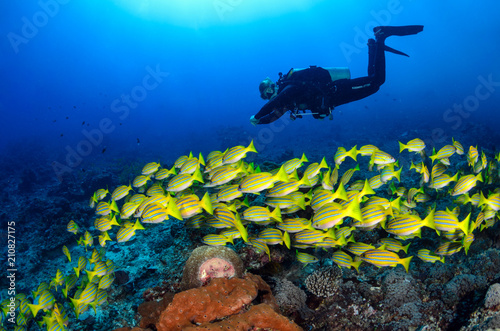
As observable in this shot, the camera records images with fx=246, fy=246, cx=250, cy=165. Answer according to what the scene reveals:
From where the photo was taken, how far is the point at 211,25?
135m

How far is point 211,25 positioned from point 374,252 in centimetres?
15415

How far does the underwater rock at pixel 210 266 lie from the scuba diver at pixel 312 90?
501 cm

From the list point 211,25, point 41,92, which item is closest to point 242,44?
point 211,25

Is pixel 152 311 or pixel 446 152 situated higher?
pixel 152 311

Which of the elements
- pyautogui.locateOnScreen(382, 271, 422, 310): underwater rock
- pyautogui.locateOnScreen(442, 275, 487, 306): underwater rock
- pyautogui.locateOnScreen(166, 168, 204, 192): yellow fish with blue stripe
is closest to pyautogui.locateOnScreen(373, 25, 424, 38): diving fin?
pyautogui.locateOnScreen(442, 275, 487, 306): underwater rock

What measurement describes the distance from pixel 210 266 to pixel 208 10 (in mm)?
134877

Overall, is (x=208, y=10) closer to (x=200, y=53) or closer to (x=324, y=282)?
(x=200, y=53)

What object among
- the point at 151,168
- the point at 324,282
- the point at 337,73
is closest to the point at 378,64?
the point at 337,73

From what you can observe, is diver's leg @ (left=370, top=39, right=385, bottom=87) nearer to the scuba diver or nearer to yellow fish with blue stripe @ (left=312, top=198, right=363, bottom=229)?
the scuba diver

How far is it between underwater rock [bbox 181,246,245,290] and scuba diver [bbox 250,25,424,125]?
501 centimetres

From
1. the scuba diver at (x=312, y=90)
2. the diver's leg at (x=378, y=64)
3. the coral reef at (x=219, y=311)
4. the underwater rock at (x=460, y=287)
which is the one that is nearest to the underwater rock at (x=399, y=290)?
the underwater rock at (x=460, y=287)

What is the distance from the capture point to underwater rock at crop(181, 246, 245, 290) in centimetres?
378

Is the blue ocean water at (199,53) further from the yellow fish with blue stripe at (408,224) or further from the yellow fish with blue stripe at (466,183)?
the yellow fish with blue stripe at (408,224)

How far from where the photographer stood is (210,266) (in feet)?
12.6
